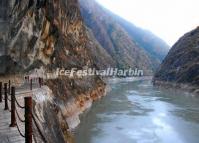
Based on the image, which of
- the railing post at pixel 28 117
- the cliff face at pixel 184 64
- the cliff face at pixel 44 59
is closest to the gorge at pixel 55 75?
the cliff face at pixel 44 59

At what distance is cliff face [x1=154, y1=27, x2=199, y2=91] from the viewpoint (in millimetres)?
Result: 107250

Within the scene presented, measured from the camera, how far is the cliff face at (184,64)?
10725cm

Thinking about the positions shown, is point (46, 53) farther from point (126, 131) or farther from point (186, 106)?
point (186, 106)

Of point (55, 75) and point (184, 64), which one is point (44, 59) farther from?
point (184, 64)

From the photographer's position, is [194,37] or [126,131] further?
[194,37]

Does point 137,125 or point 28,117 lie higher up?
point 28,117

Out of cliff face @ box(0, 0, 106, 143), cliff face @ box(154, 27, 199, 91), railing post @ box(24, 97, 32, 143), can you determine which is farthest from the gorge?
cliff face @ box(154, 27, 199, 91)

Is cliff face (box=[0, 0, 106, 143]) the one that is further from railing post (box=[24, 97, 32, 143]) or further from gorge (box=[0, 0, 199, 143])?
railing post (box=[24, 97, 32, 143])

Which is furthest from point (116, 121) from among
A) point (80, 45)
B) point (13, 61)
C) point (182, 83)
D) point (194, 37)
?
point (194, 37)

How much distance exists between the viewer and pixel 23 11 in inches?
1238

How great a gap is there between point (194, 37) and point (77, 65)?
251 feet

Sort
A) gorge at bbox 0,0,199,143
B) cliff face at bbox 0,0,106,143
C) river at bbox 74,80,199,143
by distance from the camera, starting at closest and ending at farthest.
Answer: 1. cliff face at bbox 0,0,106,143
2. gorge at bbox 0,0,199,143
3. river at bbox 74,80,199,143

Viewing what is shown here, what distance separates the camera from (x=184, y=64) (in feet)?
397

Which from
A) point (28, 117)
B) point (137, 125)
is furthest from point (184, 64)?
point (28, 117)
